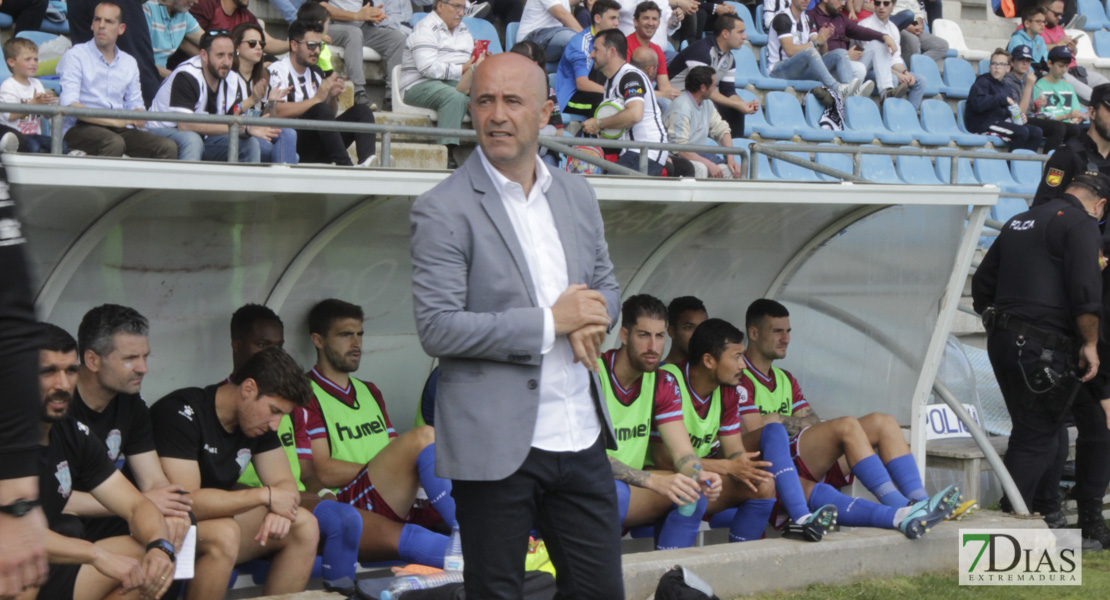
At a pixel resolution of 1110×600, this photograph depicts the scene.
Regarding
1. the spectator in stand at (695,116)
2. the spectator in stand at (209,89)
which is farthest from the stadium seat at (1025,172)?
the spectator in stand at (209,89)

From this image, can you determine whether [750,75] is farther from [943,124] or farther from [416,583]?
[416,583]

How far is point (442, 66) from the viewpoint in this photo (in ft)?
25.6

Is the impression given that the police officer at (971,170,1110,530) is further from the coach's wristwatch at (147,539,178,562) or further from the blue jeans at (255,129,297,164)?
the coach's wristwatch at (147,539,178,562)

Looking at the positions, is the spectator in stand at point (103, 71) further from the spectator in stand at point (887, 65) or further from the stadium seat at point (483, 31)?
the spectator in stand at point (887, 65)

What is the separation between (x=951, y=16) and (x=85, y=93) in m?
12.1

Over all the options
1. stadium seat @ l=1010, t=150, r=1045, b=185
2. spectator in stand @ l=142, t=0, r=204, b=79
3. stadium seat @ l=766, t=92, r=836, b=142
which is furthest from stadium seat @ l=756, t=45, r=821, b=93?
spectator in stand @ l=142, t=0, r=204, b=79

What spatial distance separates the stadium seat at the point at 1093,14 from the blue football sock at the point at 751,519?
1290cm

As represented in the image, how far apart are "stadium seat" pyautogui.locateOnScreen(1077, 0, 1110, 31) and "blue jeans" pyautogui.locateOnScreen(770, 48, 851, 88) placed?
6.30m

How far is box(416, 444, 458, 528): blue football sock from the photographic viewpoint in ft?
14.9

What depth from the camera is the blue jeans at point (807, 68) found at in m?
11.2

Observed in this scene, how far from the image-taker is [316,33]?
638cm

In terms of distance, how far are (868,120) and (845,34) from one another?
97cm

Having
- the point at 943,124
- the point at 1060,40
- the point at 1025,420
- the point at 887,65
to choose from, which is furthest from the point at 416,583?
the point at 1060,40

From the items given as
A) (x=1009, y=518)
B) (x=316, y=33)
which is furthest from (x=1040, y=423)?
(x=316, y=33)
